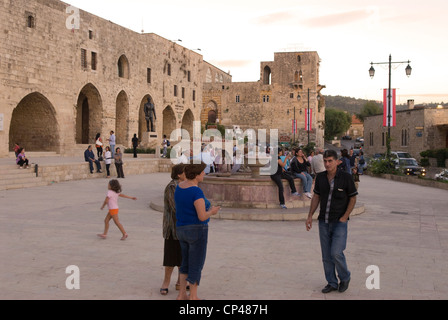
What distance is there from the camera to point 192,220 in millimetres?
4207

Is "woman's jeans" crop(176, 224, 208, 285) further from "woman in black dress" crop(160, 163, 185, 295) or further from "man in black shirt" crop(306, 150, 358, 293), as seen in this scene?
"man in black shirt" crop(306, 150, 358, 293)

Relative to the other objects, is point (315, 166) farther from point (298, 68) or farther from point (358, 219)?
point (298, 68)

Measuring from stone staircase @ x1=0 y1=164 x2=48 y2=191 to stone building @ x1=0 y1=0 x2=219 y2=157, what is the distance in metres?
7.18

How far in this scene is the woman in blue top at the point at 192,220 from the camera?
4.18 metres

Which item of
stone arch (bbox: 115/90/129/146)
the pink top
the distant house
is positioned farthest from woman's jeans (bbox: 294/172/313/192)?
the distant house

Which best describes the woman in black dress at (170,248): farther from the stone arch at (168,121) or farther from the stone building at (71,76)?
the stone arch at (168,121)

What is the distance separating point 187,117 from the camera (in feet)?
157

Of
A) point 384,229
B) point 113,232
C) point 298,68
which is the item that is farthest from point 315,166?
point 298,68

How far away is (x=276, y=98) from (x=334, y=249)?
6166 cm

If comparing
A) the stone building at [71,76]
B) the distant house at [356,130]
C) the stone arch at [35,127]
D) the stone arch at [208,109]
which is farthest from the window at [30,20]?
the distant house at [356,130]

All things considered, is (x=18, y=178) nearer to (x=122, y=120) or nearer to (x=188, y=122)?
(x=122, y=120)

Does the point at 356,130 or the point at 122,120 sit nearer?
the point at 122,120

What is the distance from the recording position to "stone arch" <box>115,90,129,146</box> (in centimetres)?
3494

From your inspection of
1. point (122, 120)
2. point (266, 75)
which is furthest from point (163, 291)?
point (266, 75)
